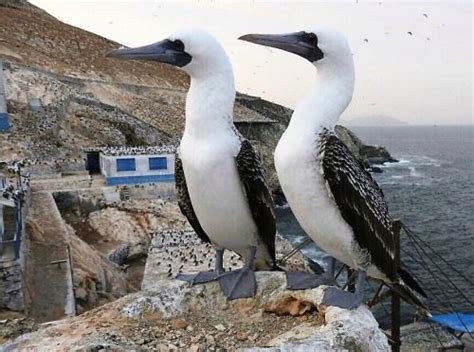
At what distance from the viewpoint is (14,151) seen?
23.8 meters

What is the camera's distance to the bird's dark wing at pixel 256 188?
450 cm

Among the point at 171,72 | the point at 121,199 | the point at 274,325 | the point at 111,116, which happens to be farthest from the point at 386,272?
the point at 171,72

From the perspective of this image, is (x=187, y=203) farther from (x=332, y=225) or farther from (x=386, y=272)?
(x=386, y=272)

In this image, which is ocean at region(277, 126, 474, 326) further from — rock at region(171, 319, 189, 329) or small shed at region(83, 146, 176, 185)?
rock at region(171, 319, 189, 329)

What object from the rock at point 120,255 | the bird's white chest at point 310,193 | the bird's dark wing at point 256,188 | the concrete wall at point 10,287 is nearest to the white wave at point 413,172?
the rock at point 120,255

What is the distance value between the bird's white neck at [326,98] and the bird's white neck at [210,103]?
663mm

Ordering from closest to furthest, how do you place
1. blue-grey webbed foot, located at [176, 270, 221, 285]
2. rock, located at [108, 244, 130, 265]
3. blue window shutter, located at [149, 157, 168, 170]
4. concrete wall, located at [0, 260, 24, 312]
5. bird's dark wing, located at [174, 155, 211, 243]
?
blue-grey webbed foot, located at [176, 270, 221, 285]
bird's dark wing, located at [174, 155, 211, 243]
concrete wall, located at [0, 260, 24, 312]
rock, located at [108, 244, 130, 265]
blue window shutter, located at [149, 157, 168, 170]

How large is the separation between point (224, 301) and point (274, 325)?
60 centimetres

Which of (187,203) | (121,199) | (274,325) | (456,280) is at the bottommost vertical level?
(456,280)

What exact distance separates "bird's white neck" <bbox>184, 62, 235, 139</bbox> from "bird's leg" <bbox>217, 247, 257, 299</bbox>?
1382mm

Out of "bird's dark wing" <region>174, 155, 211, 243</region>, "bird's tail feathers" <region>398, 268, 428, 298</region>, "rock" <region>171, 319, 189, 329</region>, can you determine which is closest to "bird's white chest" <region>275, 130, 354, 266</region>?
"bird's tail feathers" <region>398, 268, 428, 298</region>

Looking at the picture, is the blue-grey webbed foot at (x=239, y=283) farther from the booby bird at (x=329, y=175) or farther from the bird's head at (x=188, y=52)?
the bird's head at (x=188, y=52)

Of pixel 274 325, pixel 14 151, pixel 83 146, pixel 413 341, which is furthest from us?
pixel 83 146

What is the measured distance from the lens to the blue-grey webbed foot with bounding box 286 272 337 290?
4.28 metres
